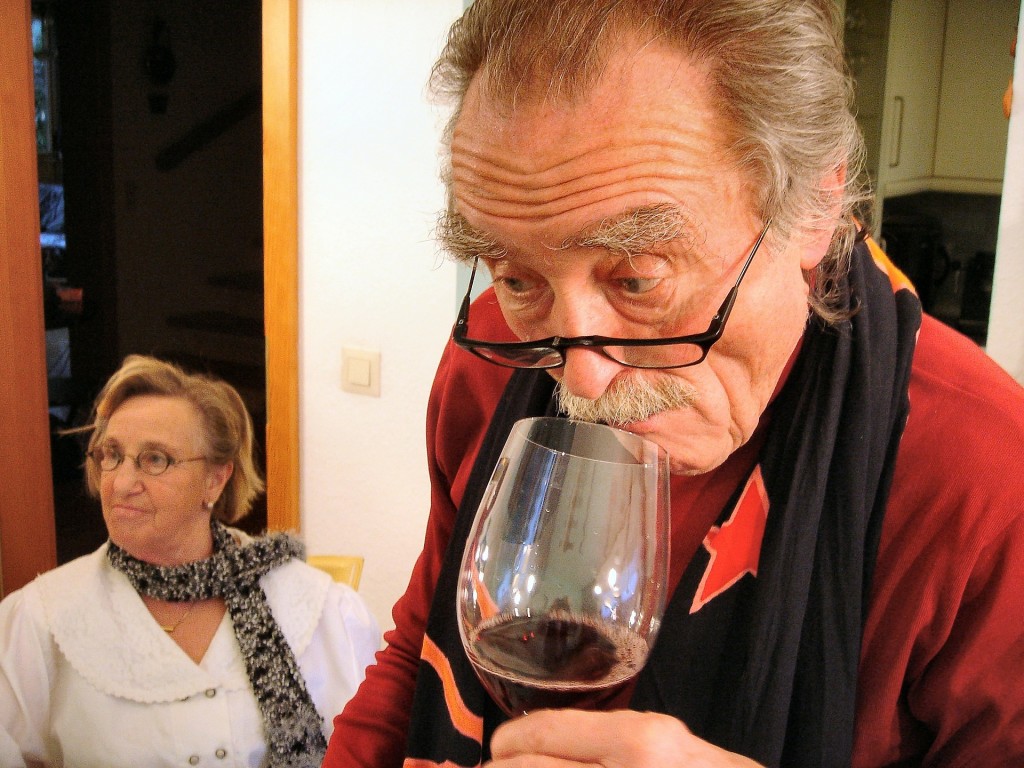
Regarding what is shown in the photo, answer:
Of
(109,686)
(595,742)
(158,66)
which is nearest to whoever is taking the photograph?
(595,742)

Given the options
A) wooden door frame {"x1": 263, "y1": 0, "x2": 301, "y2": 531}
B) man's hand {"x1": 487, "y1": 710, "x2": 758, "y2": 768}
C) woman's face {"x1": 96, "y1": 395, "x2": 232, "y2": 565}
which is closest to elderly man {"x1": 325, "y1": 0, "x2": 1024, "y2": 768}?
man's hand {"x1": 487, "y1": 710, "x2": 758, "y2": 768}

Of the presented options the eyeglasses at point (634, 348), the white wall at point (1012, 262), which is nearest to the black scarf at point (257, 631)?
the eyeglasses at point (634, 348)

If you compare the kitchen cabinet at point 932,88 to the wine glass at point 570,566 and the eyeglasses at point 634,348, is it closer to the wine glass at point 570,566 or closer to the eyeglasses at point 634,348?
the eyeglasses at point 634,348

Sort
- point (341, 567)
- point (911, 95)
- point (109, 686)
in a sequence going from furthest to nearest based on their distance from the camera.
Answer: point (911, 95) < point (341, 567) < point (109, 686)

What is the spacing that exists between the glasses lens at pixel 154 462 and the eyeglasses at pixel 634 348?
551mm

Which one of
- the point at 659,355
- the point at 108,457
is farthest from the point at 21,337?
the point at 659,355

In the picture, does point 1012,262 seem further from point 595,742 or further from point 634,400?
point 595,742

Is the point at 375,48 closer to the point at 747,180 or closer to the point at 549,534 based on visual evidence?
the point at 747,180

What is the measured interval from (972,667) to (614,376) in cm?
28

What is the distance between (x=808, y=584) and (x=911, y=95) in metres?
2.41

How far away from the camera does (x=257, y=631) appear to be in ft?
3.47

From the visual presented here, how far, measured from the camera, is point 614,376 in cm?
63

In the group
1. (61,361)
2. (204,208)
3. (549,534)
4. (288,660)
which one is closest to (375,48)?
(204,208)

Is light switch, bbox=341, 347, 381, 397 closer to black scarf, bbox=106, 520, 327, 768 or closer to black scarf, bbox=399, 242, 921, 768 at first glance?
black scarf, bbox=106, 520, 327, 768
